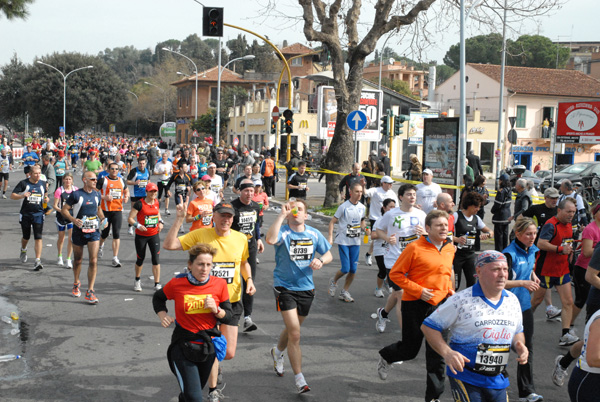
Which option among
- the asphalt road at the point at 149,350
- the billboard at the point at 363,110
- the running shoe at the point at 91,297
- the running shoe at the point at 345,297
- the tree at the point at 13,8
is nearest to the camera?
the asphalt road at the point at 149,350

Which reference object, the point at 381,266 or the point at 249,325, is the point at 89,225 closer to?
the point at 249,325

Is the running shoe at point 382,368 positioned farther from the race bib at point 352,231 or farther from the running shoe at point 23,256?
the running shoe at point 23,256

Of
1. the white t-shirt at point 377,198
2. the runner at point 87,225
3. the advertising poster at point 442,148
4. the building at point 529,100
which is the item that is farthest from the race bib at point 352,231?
the building at point 529,100

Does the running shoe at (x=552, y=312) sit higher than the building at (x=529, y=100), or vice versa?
the building at (x=529, y=100)

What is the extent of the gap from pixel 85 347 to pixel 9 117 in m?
81.0

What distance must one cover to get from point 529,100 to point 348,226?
47339 mm

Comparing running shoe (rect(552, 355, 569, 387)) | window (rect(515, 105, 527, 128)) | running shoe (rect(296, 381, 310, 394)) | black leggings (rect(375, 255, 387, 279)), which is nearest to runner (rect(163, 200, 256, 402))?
running shoe (rect(296, 381, 310, 394))

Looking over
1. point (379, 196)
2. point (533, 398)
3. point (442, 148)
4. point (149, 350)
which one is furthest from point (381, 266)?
point (442, 148)

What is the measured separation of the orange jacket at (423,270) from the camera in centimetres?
599

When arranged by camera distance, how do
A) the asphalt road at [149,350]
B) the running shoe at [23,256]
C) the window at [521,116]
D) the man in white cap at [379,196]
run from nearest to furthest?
the asphalt road at [149,350], the man in white cap at [379,196], the running shoe at [23,256], the window at [521,116]

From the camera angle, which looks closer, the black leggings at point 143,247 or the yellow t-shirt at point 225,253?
the yellow t-shirt at point 225,253

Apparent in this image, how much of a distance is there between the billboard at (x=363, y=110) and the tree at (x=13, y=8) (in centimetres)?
1126

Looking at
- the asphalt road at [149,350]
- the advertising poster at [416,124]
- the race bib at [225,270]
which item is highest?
the advertising poster at [416,124]

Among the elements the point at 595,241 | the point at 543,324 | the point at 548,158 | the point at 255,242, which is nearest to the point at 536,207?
the point at 543,324
